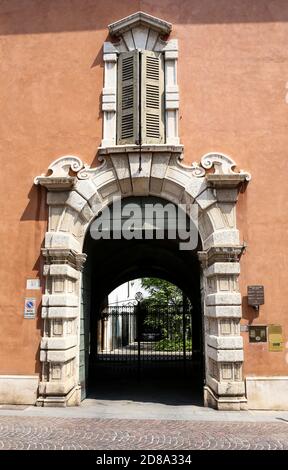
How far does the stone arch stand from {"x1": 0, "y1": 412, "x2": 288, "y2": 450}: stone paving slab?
1.21 m

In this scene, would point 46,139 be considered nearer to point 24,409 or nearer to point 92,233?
point 92,233

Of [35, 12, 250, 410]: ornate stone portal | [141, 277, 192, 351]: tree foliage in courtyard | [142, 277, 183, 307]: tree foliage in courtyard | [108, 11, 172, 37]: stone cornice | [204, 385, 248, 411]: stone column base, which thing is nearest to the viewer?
[204, 385, 248, 411]: stone column base

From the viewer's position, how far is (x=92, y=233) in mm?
9594

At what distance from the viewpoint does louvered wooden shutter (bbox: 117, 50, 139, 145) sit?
369 inches

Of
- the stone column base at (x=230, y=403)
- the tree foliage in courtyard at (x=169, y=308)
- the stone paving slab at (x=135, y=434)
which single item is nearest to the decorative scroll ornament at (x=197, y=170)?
the stone column base at (x=230, y=403)

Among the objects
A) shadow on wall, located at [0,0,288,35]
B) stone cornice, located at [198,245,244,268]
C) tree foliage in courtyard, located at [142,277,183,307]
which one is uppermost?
shadow on wall, located at [0,0,288,35]

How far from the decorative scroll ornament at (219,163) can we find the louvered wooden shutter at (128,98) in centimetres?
148

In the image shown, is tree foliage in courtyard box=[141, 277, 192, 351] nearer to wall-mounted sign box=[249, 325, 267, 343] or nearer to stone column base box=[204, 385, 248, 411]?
wall-mounted sign box=[249, 325, 267, 343]

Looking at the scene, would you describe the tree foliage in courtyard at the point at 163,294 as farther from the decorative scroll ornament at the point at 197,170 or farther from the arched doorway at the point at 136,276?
the decorative scroll ornament at the point at 197,170

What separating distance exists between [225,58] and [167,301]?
83.7ft

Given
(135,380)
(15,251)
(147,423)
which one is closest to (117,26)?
(15,251)

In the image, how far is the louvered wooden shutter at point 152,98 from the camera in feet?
30.9

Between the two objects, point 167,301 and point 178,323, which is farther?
point 167,301

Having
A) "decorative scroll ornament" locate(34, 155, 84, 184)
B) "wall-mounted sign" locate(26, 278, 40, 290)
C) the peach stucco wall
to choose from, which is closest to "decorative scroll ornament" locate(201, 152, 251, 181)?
the peach stucco wall
